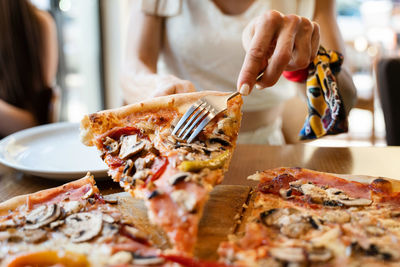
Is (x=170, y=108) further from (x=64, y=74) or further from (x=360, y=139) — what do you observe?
(x=360, y=139)

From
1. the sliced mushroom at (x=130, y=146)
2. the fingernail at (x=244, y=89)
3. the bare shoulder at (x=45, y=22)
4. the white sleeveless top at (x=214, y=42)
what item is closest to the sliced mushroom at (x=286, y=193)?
the fingernail at (x=244, y=89)

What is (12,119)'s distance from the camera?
9.09 feet

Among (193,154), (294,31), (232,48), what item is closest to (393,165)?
(294,31)

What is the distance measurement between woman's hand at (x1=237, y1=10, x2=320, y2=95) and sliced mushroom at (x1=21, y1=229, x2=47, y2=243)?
68 cm

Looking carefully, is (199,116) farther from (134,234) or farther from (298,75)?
(298,75)

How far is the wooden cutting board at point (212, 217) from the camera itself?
963 mm

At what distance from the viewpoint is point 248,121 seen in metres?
2.28

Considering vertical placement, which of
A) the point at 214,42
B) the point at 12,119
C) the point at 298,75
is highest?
the point at 214,42

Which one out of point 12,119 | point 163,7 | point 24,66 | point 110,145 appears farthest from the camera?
point 24,66

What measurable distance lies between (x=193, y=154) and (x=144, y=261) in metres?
0.35

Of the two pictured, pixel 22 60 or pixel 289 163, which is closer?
pixel 289 163

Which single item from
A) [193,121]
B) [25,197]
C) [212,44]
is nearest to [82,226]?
[25,197]

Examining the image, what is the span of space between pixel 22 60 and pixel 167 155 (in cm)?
239

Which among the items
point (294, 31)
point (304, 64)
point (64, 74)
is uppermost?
point (294, 31)
